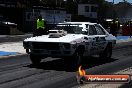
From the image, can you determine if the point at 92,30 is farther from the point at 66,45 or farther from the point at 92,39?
the point at 66,45

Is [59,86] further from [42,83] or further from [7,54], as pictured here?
[7,54]

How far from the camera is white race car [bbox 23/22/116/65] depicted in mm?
12625

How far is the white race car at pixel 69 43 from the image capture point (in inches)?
497

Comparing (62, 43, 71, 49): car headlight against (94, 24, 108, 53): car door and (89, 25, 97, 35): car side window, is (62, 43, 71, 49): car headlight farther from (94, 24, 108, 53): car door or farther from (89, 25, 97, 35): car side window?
(94, 24, 108, 53): car door

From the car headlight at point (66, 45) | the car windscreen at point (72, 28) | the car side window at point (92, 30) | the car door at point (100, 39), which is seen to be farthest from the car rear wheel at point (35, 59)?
the car door at point (100, 39)

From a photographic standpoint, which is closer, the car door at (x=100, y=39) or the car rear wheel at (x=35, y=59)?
the car rear wheel at (x=35, y=59)

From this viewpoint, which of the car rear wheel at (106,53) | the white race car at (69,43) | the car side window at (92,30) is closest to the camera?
the white race car at (69,43)

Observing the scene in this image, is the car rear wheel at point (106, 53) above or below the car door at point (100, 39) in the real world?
below

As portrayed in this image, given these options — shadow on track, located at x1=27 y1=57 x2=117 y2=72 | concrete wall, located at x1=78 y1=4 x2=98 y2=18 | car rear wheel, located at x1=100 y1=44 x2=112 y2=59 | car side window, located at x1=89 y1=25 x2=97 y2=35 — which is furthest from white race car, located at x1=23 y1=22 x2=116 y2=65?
concrete wall, located at x1=78 y1=4 x2=98 y2=18

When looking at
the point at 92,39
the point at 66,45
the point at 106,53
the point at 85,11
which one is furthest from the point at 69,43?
the point at 85,11

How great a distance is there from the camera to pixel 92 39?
14.1m

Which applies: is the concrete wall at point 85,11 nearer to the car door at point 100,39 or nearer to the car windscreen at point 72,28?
the car door at point 100,39

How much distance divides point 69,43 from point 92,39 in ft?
5.98

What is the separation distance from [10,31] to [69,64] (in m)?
30.3
